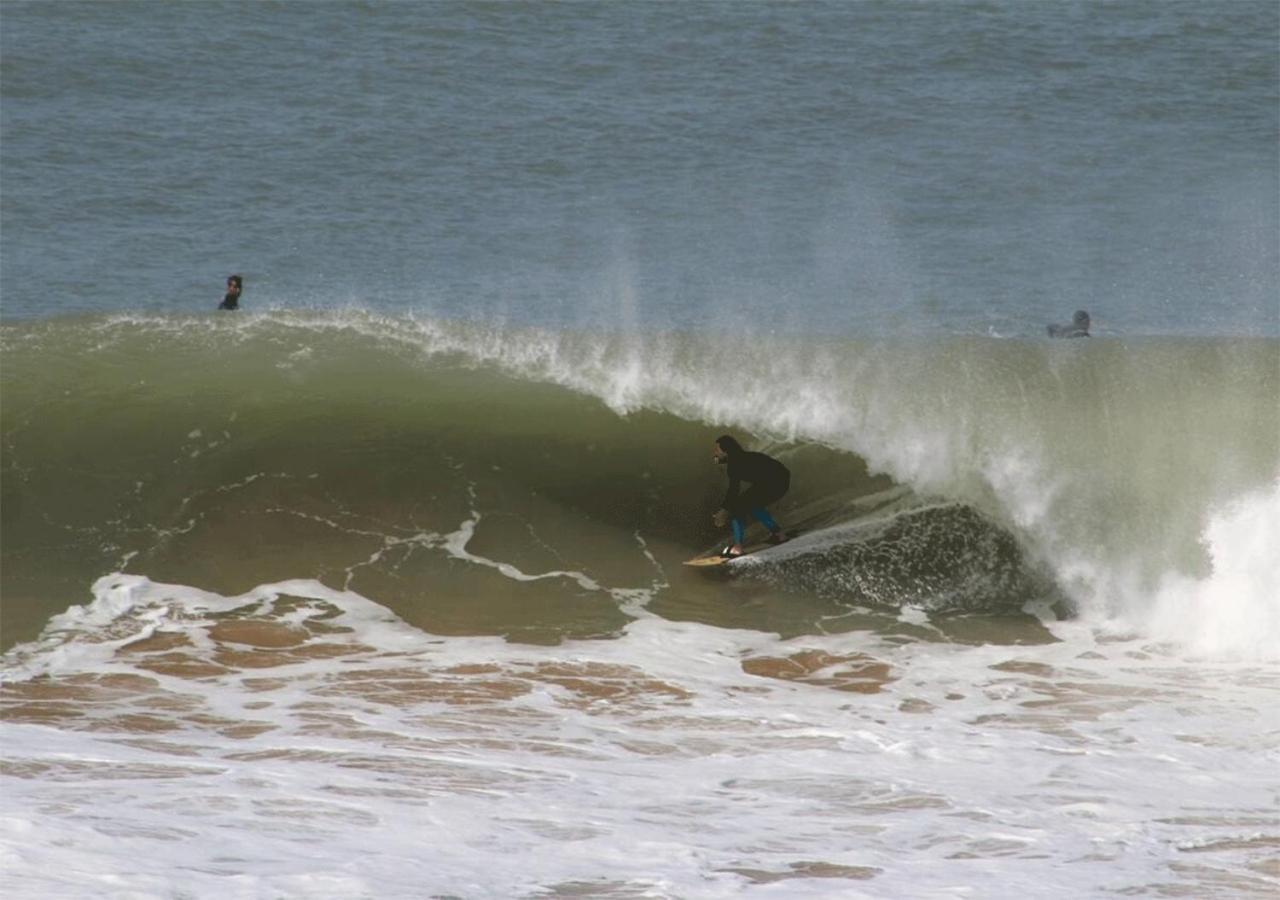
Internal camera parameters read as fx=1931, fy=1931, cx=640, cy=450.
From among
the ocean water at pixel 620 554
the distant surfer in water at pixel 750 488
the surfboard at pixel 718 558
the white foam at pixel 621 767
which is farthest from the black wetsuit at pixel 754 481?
the white foam at pixel 621 767

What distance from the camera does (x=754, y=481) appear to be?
1416cm

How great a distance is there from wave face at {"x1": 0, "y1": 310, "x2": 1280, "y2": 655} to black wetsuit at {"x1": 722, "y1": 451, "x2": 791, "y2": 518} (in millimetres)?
453

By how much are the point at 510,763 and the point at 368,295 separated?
1915cm

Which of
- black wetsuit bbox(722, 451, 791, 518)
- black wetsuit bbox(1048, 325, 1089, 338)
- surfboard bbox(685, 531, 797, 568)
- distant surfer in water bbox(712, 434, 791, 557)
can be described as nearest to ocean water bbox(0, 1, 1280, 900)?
surfboard bbox(685, 531, 797, 568)

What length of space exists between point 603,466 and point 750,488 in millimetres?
1942

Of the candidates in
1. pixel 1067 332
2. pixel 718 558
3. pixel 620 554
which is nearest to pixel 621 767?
pixel 718 558

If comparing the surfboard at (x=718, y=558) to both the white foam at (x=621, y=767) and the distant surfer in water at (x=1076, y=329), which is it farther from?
the distant surfer in water at (x=1076, y=329)

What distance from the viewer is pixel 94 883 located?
7.50 metres

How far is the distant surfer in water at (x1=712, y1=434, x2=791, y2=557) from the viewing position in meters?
14.1

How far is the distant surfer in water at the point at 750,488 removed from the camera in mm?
14062

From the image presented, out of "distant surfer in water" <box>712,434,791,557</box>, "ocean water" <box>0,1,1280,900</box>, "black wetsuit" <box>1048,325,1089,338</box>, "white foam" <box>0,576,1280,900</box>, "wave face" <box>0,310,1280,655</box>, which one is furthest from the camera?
"black wetsuit" <box>1048,325,1089,338</box>

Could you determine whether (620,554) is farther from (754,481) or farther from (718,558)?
(754,481)

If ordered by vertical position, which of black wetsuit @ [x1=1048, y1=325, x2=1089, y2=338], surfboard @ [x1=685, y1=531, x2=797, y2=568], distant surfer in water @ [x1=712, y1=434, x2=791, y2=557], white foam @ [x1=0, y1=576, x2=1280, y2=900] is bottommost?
white foam @ [x1=0, y1=576, x2=1280, y2=900]

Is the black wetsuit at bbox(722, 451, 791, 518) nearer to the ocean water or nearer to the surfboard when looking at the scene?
the surfboard
